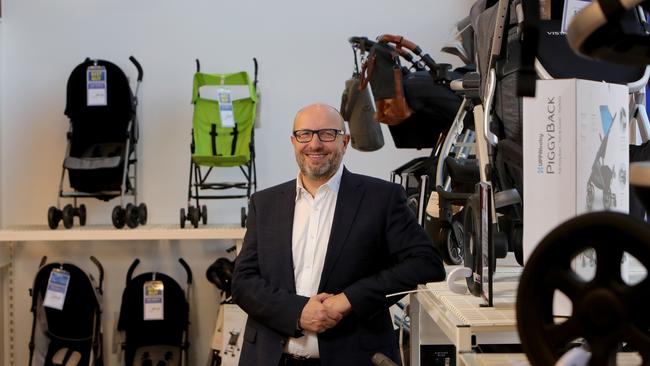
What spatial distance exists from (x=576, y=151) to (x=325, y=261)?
4.43 ft

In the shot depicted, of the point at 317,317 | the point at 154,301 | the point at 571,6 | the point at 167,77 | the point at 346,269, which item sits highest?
the point at 167,77

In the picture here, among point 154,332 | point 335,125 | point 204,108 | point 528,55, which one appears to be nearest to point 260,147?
point 204,108

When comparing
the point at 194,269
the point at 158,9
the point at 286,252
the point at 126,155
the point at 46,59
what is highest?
the point at 158,9

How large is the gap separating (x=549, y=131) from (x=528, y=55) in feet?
2.76

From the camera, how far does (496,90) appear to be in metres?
2.24

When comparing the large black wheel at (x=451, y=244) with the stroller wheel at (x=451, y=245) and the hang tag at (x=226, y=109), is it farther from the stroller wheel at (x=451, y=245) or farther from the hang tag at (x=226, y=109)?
the hang tag at (x=226, y=109)

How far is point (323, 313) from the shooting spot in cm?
260

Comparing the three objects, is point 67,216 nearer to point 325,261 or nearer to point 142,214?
point 142,214

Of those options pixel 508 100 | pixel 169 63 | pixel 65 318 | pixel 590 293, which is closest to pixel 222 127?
pixel 169 63

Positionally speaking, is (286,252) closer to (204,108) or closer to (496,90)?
(496,90)

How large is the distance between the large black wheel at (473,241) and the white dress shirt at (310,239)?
0.73 m

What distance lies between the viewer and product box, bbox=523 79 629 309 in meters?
1.55

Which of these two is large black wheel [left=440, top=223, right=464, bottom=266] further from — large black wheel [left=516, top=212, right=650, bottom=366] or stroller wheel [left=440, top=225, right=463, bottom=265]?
large black wheel [left=516, top=212, right=650, bottom=366]

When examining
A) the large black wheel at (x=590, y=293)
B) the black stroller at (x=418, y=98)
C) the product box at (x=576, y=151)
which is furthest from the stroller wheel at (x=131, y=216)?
the large black wheel at (x=590, y=293)
